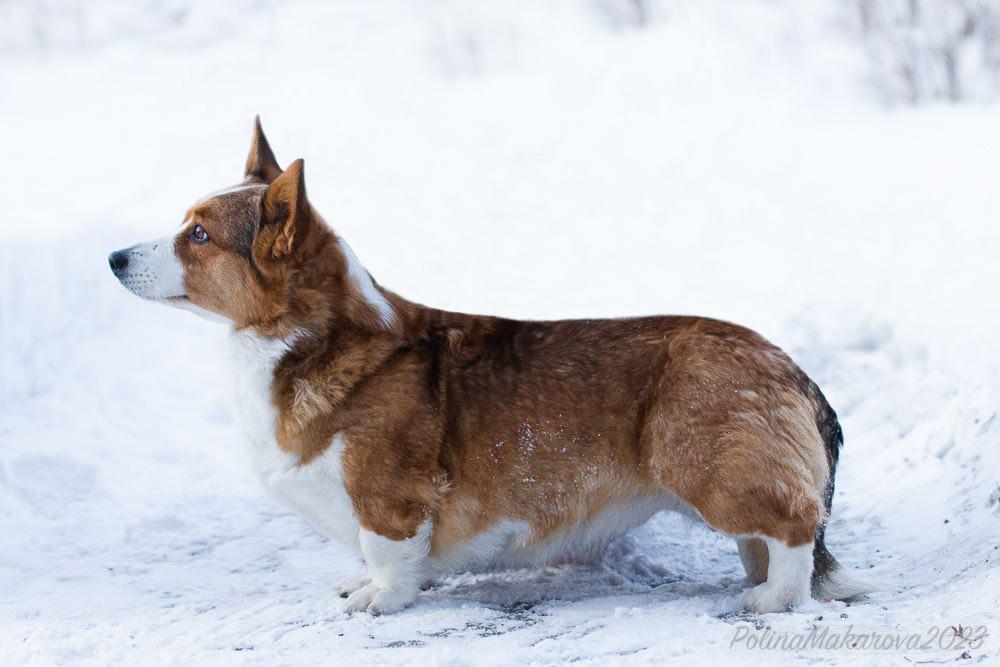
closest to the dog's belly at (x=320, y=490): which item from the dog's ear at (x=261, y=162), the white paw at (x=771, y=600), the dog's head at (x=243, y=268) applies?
the dog's head at (x=243, y=268)

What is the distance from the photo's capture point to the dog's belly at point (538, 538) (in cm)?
411

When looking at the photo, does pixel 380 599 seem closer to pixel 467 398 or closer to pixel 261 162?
pixel 467 398

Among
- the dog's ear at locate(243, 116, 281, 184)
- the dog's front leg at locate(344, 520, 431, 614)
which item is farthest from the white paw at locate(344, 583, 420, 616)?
the dog's ear at locate(243, 116, 281, 184)

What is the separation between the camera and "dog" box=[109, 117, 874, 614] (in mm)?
3957

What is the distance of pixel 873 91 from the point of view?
1193 cm

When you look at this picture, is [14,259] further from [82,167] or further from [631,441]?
[631,441]

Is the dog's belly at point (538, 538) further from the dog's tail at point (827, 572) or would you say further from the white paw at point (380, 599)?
the dog's tail at point (827, 572)

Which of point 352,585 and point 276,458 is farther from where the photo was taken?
point 352,585

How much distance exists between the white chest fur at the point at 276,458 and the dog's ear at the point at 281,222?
1.07ft

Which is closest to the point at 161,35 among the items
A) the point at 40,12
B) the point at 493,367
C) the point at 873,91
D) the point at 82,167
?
the point at 40,12

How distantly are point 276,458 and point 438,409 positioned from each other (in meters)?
0.64

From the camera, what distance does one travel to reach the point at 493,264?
30.6ft

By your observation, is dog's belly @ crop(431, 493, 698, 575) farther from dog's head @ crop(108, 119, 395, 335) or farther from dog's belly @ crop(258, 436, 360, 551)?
dog's head @ crop(108, 119, 395, 335)

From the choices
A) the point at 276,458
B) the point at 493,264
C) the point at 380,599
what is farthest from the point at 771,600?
the point at 493,264
